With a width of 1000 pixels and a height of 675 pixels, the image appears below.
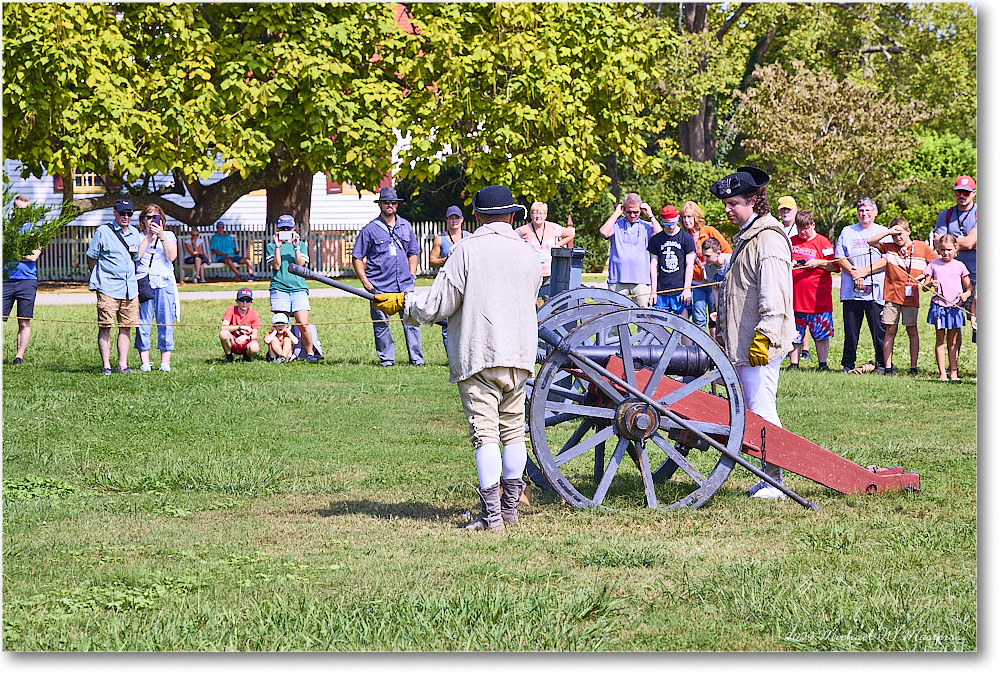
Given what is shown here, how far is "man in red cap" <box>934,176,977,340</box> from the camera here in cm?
1292

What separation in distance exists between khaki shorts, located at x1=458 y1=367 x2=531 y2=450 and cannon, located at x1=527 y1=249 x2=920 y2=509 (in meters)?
0.23

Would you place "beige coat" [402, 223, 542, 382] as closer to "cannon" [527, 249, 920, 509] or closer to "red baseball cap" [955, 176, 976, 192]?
"cannon" [527, 249, 920, 509]

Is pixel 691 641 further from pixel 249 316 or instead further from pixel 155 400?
pixel 249 316

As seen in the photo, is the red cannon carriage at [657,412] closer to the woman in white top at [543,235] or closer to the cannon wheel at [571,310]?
the cannon wheel at [571,310]

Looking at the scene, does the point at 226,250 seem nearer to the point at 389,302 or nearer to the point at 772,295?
the point at 389,302

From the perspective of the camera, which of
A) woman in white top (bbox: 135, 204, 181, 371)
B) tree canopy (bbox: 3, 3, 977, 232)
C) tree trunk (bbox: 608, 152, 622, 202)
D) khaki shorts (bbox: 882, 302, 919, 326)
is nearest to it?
woman in white top (bbox: 135, 204, 181, 371)

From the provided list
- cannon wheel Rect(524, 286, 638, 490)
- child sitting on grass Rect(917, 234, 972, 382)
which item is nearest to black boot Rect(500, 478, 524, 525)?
cannon wheel Rect(524, 286, 638, 490)

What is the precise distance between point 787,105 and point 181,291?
58.1 ft

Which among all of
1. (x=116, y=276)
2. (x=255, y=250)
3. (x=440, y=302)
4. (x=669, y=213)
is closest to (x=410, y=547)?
(x=440, y=302)

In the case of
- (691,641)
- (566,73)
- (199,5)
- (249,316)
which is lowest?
(691,641)

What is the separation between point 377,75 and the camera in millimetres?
25781

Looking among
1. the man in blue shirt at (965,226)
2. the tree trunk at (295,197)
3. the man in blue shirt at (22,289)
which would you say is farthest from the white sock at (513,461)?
the tree trunk at (295,197)

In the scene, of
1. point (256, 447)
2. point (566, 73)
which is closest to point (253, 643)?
point (256, 447)

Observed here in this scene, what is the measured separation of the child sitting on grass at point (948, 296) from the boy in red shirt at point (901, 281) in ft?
0.88
